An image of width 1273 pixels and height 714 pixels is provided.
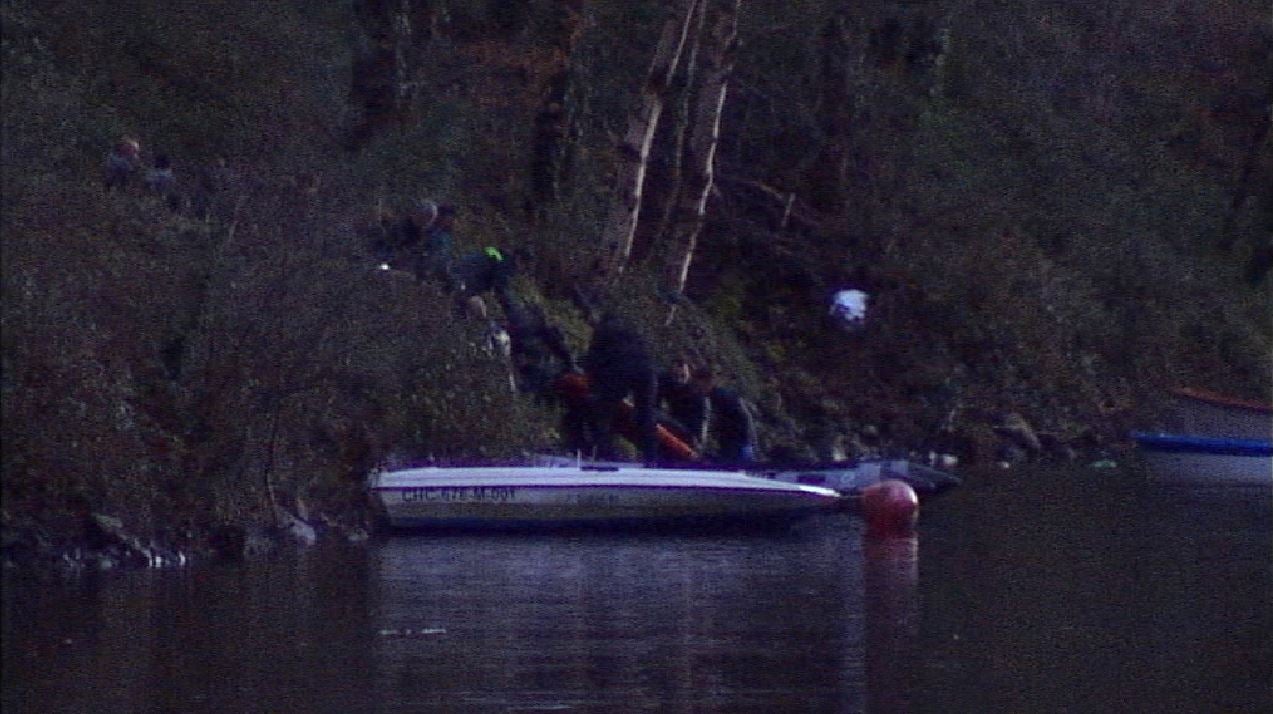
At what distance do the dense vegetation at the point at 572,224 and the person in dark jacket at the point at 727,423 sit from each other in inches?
88.1

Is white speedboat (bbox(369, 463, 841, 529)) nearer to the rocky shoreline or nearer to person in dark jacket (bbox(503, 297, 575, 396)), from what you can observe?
the rocky shoreline

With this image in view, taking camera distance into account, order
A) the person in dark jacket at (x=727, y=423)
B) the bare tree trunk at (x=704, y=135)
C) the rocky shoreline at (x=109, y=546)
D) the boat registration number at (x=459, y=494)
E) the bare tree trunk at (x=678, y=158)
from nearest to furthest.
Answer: the rocky shoreline at (x=109, y=546), the boat registration number at (x=459, y=494), the person in dark jacket at (x=727, y=423), the bare tree trunk at (x=704, y=135), the bare tree trunk at (x=678, y=158)

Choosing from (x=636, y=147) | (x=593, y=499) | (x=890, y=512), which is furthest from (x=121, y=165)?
(x=636, y=147)

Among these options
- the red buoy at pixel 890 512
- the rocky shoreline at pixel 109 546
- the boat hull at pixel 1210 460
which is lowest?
the rocky shoreline at pixel 109 546

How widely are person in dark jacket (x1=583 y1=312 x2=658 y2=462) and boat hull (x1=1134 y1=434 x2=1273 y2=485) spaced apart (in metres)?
8.46

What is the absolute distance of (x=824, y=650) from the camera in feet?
46.4

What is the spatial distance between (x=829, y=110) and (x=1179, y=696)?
26.6 m

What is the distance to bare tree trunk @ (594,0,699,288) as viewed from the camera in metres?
31.7

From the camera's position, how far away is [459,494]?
22.1 meters

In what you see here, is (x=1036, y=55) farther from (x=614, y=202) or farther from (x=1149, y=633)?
(x=1149, y=633)

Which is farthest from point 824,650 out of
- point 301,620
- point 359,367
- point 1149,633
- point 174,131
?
point 174,131

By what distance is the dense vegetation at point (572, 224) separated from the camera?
64.3ft

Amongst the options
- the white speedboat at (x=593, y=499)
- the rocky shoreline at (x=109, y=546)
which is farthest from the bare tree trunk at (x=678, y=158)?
the rocky shoreline at (x=109, y=546)

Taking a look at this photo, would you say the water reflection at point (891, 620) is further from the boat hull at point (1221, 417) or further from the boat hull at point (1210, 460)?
the boat hull at point (1221, 417)
